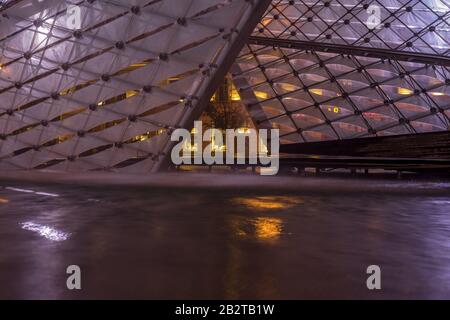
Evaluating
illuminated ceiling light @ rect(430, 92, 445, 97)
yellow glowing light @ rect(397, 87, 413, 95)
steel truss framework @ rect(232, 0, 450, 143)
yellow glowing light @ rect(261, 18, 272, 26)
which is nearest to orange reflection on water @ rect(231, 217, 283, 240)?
steel truss framework @ rect(232, 0, 450, 143)

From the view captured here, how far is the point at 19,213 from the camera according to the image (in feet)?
34.8

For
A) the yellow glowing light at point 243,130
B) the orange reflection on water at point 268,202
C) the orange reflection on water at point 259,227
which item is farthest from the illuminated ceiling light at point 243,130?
the orange reflection on water at point 259,227

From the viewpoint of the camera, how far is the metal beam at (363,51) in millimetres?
25328

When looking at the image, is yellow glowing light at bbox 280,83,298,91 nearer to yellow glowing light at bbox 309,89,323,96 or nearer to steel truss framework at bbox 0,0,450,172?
steel truss framework at bbox 0,0,450,172

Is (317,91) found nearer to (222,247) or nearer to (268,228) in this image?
(268,228)

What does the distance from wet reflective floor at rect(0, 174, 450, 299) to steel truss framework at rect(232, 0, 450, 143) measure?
15.4 m

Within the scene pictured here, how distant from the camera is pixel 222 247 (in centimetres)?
727

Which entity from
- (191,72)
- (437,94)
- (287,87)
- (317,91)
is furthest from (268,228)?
(287,87)

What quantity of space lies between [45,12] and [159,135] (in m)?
6.99

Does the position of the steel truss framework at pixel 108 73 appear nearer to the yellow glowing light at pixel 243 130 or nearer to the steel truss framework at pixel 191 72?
the steel truss framework at pixel 191 72

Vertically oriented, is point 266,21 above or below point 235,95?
above

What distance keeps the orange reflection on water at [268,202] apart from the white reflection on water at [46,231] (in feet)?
14.8

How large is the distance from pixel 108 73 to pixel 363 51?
39.1 ft
